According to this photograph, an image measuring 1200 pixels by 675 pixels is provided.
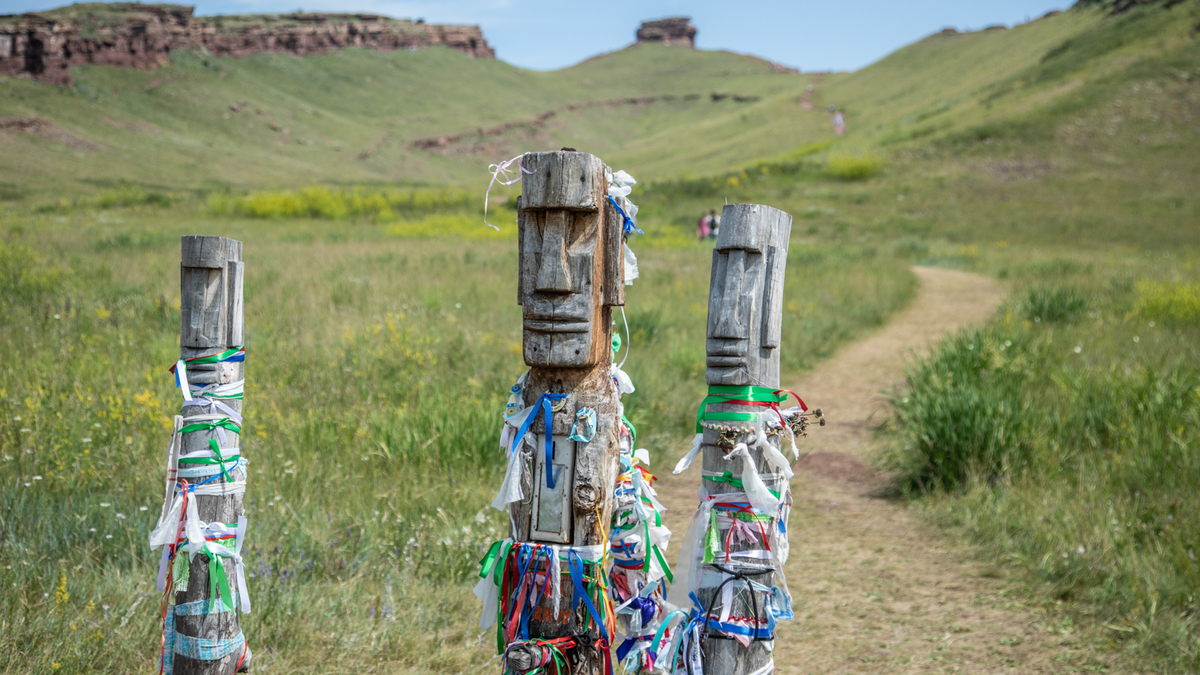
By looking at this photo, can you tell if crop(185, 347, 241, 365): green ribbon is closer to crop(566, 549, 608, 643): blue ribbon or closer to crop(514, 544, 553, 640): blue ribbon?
crop(514, 544, 553, 640): blue ribbon

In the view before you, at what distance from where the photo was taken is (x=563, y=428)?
2172 mm

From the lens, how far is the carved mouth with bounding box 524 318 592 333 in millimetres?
2117

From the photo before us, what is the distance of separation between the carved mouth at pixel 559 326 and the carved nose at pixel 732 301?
424 millimetres

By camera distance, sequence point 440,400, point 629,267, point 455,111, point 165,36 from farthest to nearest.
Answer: point 455,111, point 165,36, point 440,400, point 629,267

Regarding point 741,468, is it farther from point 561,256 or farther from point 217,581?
point 217,581

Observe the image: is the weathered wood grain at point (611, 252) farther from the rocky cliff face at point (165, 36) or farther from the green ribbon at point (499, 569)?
the rocky cliff face at point (165, 36)

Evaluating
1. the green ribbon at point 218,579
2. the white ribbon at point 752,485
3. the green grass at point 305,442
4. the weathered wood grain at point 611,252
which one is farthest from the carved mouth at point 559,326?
the green grass at point 305,442

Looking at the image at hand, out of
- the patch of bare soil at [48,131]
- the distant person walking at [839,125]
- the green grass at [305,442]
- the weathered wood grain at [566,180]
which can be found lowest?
the green grass at [305,442]

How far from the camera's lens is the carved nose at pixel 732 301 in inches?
88.4

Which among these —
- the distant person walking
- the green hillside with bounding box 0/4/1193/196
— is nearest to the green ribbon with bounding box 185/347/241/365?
the green hillside with bounding box 0/4/1193/196

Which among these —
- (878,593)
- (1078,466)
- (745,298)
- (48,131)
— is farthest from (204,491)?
(48,131)

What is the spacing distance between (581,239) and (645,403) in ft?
15.8

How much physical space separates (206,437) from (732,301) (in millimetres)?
1760

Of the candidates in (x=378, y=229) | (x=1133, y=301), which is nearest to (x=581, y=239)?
(x=1133, y=301)
